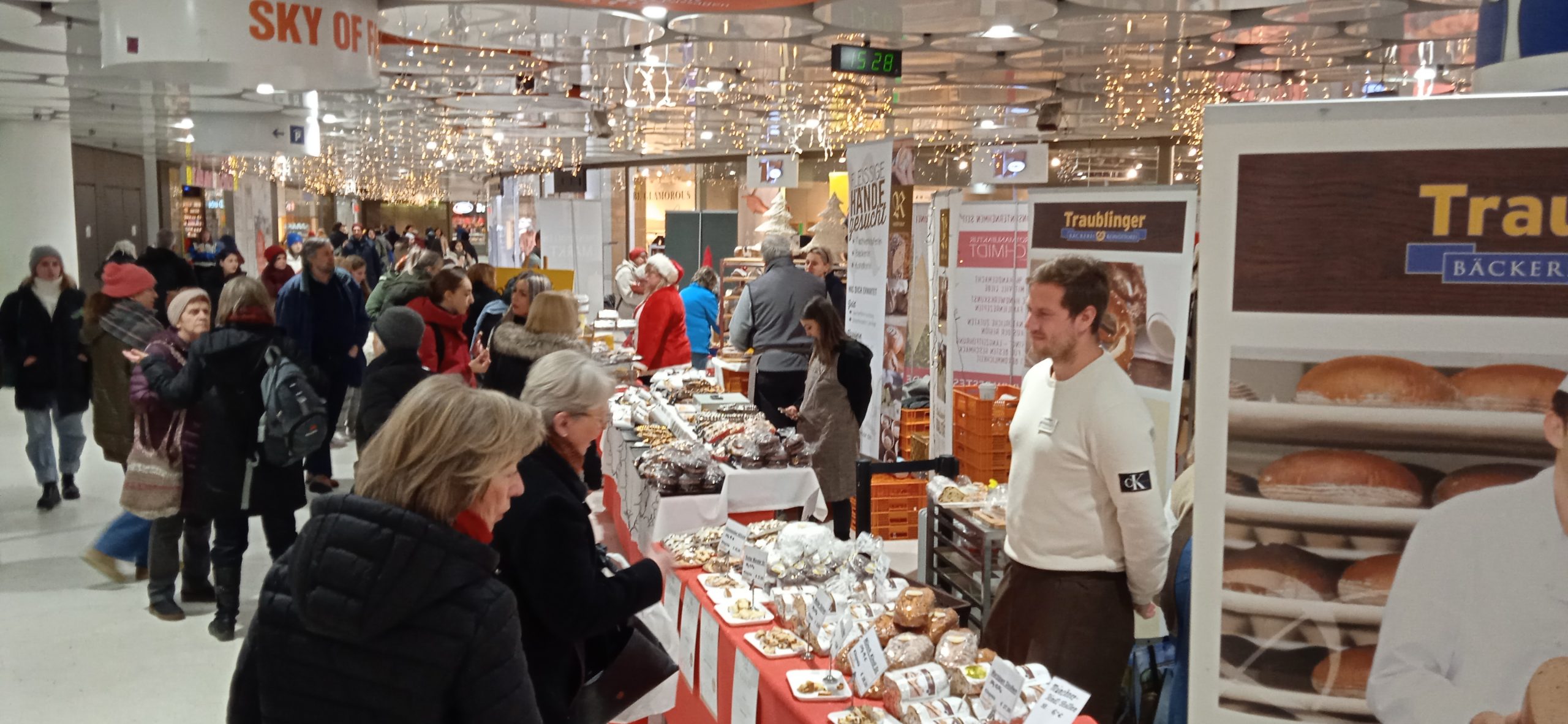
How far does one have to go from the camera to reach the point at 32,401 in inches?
284

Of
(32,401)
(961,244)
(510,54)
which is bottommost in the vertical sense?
(32,401)

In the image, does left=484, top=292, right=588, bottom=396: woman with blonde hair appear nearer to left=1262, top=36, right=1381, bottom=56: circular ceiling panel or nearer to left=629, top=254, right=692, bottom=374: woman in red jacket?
left=629, top=254, right=692, bottom=374: woman in red jacket

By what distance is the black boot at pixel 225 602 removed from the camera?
17.4 feet

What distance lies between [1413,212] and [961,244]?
4892mm

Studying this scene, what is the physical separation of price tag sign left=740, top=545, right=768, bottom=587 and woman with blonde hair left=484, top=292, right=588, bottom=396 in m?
2.67

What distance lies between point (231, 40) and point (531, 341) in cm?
192

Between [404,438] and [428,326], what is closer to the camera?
[404,438]

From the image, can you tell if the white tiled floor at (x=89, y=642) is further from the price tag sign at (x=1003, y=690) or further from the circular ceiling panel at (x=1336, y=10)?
the circular ceiling panel at (x=1336, y=10)

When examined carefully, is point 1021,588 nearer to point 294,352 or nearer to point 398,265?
point 294,352

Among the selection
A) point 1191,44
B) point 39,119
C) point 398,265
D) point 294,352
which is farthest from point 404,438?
point 39,119

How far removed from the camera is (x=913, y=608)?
281 cm

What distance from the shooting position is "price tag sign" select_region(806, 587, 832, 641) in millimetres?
2902

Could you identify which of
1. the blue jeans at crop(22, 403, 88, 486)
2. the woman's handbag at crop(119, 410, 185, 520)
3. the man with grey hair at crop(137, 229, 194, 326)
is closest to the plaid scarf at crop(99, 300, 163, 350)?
the woman's handbag at crop(119, 410, 185, 520)

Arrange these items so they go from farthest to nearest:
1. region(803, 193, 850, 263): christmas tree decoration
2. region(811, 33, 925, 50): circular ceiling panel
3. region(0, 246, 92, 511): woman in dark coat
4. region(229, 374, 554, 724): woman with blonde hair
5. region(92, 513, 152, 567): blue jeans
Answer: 1. region(803, 193, 850, 263): christmas tree decoration
2. region(811, 33, 925, 50): circular ceiling panel
3. region(0, 246, 92, 511): woman in dark coat
4. region(92, 513, 152, 567): blue jeans
5. region(229, 374, 554, 724): woman with blonde hair
